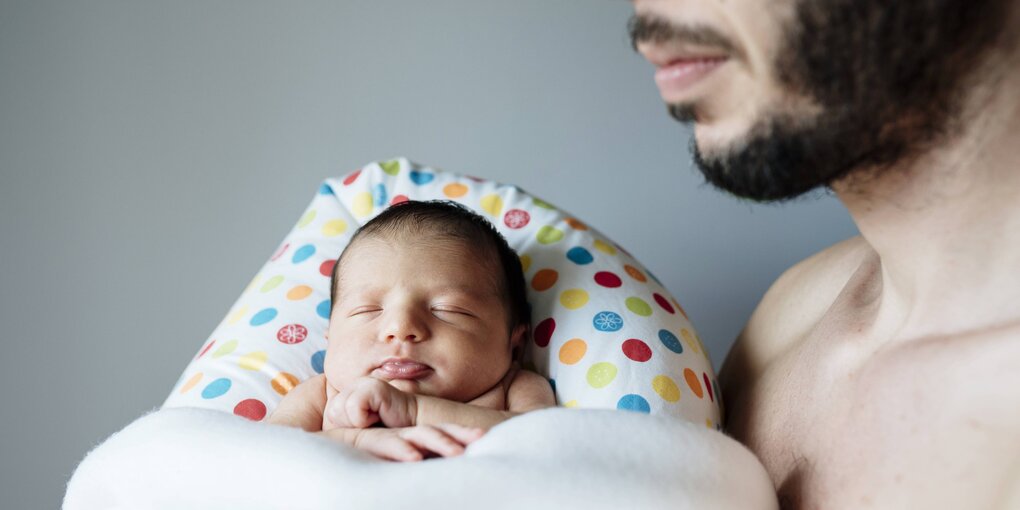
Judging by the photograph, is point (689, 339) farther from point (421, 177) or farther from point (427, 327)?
point (421, 177)

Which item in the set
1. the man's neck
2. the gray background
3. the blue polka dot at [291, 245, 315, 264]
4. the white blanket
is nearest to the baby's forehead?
the blue polka dot at [291, 245, 315, 264]

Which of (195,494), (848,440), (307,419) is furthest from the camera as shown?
(307,419)

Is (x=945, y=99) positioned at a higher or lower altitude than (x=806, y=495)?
higher

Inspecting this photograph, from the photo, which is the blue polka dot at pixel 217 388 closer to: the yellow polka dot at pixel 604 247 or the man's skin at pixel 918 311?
the yellow polka dot at pixel 604 247

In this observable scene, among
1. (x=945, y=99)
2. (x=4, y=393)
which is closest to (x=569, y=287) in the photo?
(x=945, y=99)

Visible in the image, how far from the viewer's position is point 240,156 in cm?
218

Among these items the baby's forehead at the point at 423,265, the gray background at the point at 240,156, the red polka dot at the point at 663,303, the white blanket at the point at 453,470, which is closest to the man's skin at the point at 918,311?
the white blanket at the point at 453,470

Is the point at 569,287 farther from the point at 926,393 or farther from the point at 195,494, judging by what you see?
the point at 195,494

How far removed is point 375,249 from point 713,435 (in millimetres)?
655

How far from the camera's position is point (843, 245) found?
1.55 meters

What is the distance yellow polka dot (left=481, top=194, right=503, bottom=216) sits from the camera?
5.88 feet

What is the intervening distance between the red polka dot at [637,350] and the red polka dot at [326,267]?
54 centimetres

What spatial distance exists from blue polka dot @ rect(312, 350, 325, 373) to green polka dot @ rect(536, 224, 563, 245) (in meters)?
0.42

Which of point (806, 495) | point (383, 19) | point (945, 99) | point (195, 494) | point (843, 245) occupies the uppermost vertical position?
point (383, 19)
